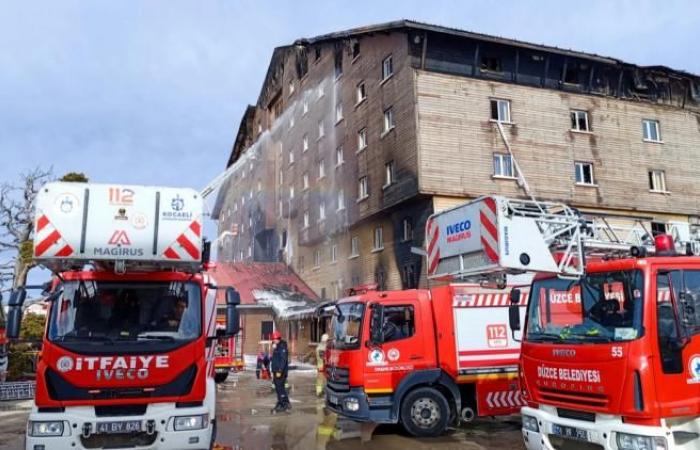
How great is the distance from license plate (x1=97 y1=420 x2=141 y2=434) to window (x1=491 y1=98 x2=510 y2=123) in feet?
64.8

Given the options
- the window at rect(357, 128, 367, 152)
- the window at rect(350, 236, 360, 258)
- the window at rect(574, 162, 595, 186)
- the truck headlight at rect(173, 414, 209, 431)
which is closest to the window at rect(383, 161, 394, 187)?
the window at rect(357, 128, 367, 152)

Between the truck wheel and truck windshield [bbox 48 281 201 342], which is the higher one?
truck windshield [bbox 48 281 201 342]

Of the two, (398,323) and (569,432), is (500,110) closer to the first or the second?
(398,323)

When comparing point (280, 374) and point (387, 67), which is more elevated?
point (387, 67)

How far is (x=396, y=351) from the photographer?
30.9 feet

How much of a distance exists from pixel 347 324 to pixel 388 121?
50.2 ft

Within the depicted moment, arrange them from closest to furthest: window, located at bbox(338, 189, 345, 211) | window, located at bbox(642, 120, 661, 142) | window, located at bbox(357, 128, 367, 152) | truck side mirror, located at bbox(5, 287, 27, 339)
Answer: truck side mirror, located at bbox(5, 287, 27, 339)
window, located at bbox(642, 120, 661, 142)
window, located at bbox(357, 128, 367, 152)
window, located at bbox(338, 189, 345, 211)

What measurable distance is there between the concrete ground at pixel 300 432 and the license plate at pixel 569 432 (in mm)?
2846

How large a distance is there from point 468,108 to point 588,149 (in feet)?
19.5

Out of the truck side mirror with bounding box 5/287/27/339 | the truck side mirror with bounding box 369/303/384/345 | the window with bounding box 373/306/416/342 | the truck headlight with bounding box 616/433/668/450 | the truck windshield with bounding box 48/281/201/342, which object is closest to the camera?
the truck headlight with bounding box 616/433/668/450

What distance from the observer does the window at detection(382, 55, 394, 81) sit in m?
23.5

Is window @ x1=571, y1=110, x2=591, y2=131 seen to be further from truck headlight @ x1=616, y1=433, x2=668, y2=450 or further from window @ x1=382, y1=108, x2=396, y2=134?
truck headlight @ x1=616, y1=433, x2=668, y2=450

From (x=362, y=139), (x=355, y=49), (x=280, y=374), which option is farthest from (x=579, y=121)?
(x=280, y=374)

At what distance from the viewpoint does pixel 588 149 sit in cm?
2369
